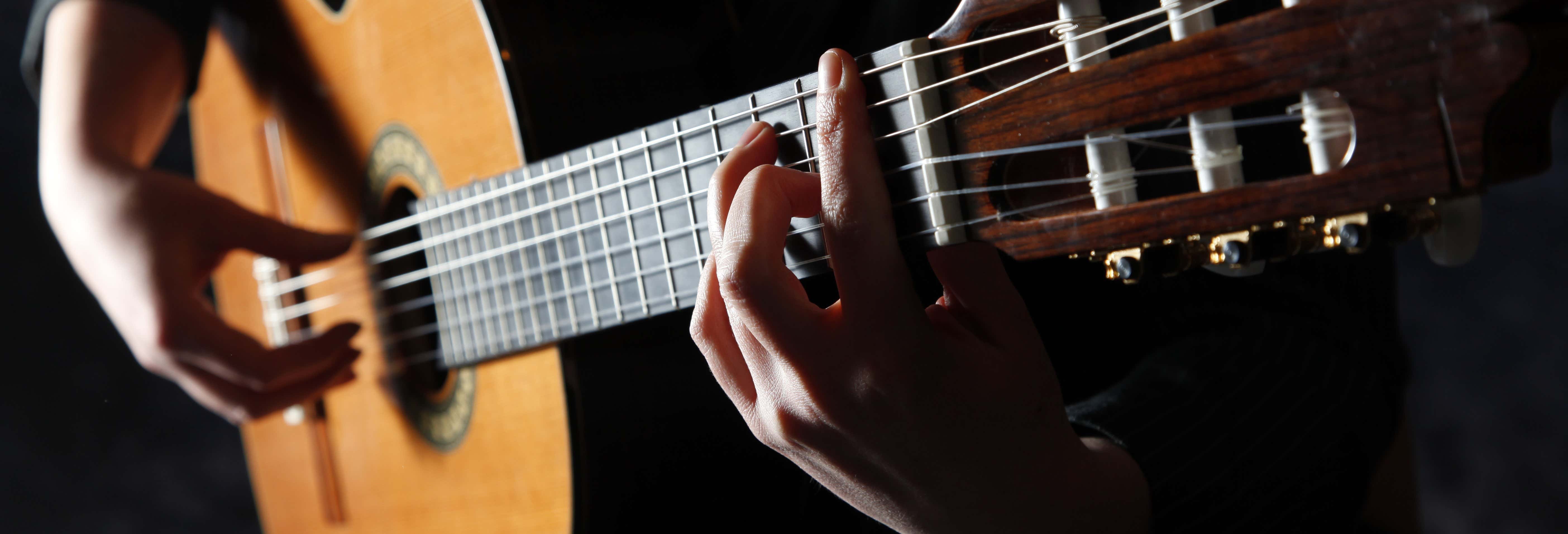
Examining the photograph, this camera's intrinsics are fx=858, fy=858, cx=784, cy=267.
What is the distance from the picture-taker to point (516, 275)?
66 cm

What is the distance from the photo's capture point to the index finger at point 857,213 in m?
0.37

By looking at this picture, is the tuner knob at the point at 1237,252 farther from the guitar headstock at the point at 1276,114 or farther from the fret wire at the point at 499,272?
the fret wire at the point at 499,272

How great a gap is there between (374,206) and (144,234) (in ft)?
0.67

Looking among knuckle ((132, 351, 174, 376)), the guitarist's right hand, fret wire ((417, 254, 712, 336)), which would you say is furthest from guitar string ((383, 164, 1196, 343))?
knuckle ((132, 351, 174, 376))

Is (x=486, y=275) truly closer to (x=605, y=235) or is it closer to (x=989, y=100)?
(x=605, y=235)

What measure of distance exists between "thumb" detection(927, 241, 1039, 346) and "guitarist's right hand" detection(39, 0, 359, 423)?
676mm

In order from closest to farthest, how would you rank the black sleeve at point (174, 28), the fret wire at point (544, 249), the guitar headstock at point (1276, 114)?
the guitar headstock at point (1276, 114), the fret wire at point (544, 249), the black sleeve at point (174, 28)

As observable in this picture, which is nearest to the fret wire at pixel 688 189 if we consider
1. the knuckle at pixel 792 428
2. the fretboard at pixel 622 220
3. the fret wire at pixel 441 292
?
the fretboard at pixel 622 220

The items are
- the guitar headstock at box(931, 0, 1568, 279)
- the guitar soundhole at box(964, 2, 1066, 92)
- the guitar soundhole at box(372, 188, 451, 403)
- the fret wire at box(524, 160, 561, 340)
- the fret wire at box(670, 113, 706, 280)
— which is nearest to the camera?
the guitar headstock at box(931, 0, 1568, 279)

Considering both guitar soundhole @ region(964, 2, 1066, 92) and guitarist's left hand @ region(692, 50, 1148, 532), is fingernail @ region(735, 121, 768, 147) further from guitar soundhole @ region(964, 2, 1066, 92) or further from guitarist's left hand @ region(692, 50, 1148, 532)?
guitar soundhole @ region(964, 2, 1066, 92)

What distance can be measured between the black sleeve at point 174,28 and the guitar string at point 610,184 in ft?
0.96

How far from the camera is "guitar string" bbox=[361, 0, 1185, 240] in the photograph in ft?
1.10

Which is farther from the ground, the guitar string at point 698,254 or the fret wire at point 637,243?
the fret wire at point 637,243

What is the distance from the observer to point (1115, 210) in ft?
1.11
